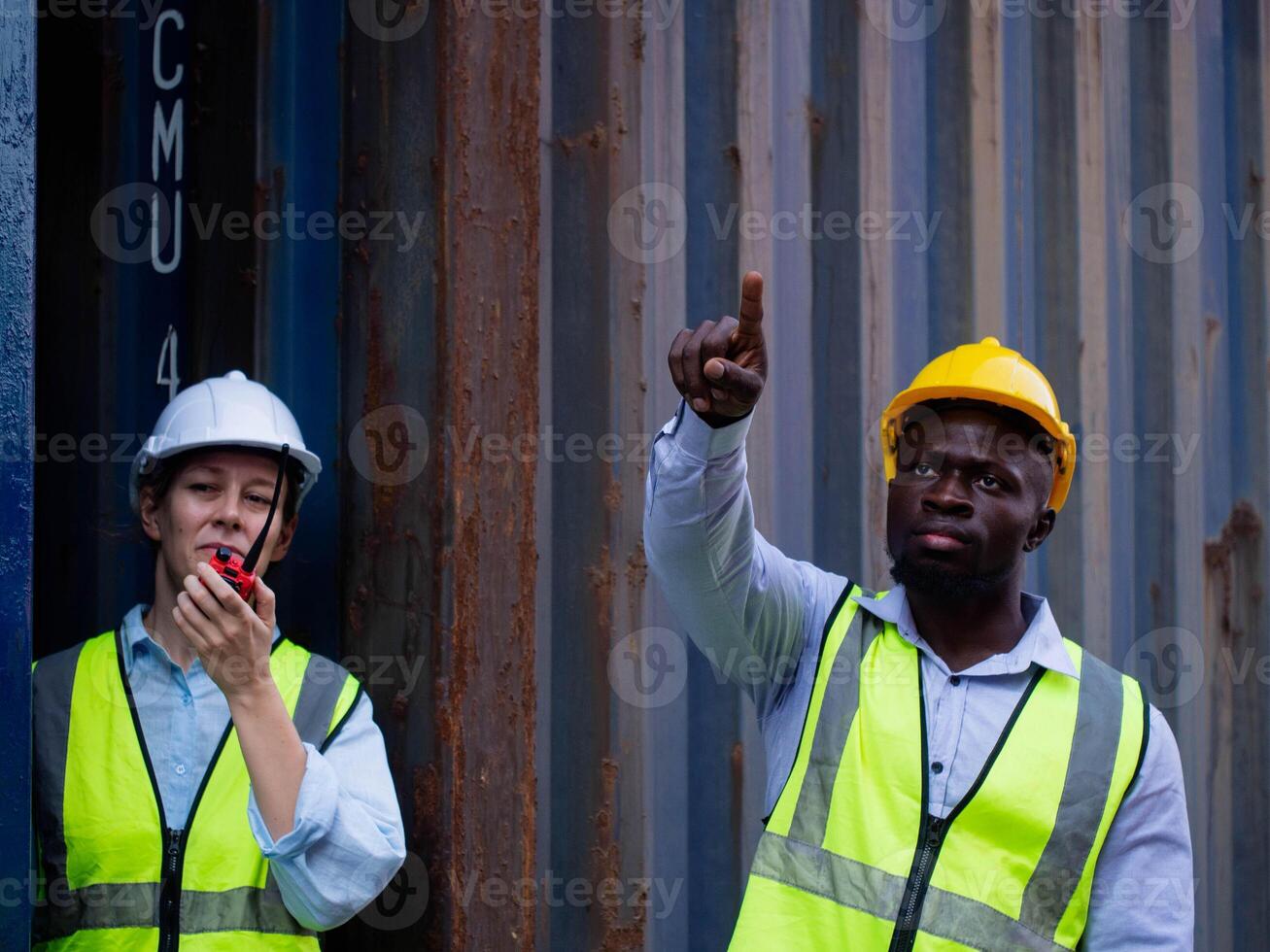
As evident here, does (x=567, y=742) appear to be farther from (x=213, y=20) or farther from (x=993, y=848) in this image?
(x=213, y=20)

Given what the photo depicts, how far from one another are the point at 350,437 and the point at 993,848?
58.1 inches

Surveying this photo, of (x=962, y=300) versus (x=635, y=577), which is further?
(x=962, y=300)

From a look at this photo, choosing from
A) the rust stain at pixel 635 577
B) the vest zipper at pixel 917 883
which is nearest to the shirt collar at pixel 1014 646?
the vest zipper at pixel 917 883

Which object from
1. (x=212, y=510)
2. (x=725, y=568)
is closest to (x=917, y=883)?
(x=725, y=568)

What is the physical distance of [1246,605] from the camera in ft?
13.8

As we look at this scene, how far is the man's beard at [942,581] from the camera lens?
239cm

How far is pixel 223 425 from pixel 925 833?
56.3 inches

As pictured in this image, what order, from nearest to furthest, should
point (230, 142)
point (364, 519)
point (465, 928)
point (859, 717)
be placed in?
point (859, 717)
point (465, 928)
point (364, 519)
point (230, 142)

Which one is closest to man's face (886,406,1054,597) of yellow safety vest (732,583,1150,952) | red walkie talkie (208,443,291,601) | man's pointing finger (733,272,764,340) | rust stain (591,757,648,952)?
yellow safety vest (732,583,1150,952)

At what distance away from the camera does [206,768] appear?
235 cm

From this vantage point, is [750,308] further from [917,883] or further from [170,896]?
[170,896]

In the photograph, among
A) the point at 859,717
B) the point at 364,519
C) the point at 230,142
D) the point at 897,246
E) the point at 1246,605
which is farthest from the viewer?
the point at 1246,605

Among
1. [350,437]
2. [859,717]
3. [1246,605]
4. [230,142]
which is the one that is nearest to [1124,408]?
[1246,605]

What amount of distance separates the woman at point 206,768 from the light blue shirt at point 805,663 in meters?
0.63
